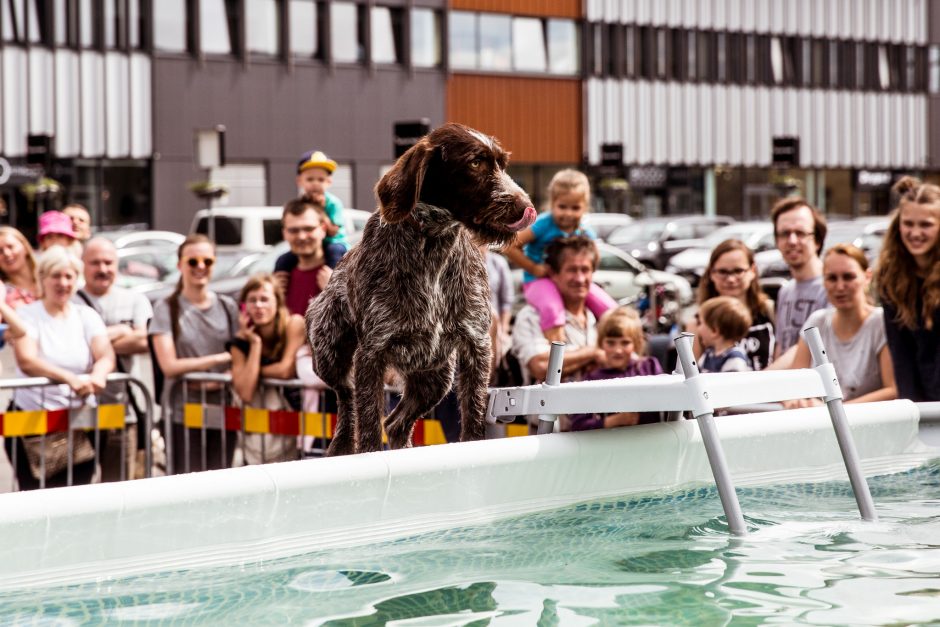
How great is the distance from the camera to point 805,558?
156 inches

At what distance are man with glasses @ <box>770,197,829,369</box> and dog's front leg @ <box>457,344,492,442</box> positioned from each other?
13.3 ft

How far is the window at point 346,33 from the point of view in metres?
41.2

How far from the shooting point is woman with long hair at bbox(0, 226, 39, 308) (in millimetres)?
8625

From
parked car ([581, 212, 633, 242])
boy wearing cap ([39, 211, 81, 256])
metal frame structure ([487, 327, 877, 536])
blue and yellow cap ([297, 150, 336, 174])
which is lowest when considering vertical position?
metal frame structure ([487, 327, 877, 536])

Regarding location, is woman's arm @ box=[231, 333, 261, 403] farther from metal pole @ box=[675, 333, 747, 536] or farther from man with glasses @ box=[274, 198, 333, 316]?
metal pole @ box=[675, 333, 747, 536]

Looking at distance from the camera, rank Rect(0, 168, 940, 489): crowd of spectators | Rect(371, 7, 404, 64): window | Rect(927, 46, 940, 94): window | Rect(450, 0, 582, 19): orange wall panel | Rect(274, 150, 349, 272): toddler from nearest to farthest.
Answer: Rect(274, 150, 349, 272): toddler, Rect(0, 168, 940, 489): crowd of spectators, Rect(371, 7, 404, 64): window, Rect(450, 0, 582, 19): orange wall panel, Rect(927, 46, 940, 94): window

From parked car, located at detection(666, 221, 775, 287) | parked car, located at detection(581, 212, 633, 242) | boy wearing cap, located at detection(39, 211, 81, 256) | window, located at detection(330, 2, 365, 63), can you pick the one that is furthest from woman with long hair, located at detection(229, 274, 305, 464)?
window, located at detection(330, 2, 365, 63)

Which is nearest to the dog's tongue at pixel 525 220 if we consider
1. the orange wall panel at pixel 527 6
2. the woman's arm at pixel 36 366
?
the woman's arm at pixel 36 366

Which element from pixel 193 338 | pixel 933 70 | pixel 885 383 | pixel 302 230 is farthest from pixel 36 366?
pixel 933 70

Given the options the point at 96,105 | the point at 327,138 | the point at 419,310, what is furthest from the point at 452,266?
the point at 327,138

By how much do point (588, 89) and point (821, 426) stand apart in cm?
4271

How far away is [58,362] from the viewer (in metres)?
7.06

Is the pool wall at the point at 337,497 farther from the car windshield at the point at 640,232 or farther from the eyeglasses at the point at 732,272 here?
the car windshield at the point at 640,232

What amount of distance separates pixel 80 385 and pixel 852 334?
354cm
